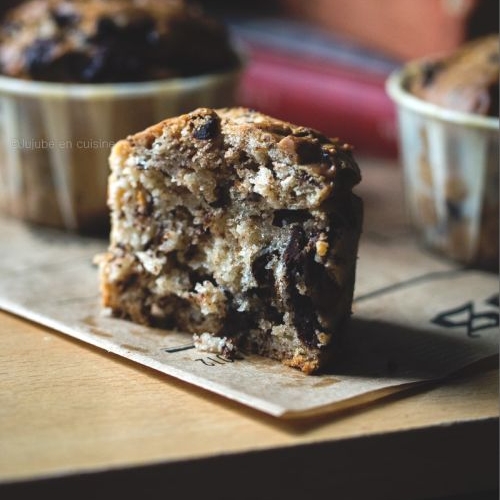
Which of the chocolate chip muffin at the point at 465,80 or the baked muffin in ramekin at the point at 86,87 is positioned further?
the baked muffin in ramekin at the point at 86,87

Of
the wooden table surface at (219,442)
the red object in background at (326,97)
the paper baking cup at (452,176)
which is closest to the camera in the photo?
the wooden table surface at (219,442)

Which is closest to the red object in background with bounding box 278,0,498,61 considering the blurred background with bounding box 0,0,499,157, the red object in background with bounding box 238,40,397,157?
the blurred background with bounding box 0,0,499,157

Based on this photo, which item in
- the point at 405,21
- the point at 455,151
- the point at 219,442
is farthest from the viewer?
the point at 405,21

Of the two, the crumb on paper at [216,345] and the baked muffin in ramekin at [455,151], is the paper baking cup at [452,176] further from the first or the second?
the crumb on paper at [216,345]

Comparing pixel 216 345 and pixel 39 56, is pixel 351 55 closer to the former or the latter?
pixel 39 56

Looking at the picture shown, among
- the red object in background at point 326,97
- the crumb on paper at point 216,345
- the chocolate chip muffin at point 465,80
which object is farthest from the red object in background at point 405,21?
the crumb on paper at point 216,345

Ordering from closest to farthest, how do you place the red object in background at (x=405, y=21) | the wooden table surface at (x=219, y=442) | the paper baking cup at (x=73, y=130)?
the wooden table surface at (x=219, y=442), the paper baking cup at (x=73, y=130), the red object in background at (x=405, y=21)

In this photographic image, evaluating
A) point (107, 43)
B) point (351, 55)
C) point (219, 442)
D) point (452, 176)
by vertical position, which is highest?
point (107, 43)

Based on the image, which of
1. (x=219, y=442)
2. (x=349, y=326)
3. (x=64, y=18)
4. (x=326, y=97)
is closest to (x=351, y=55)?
(x=326, y=97)
